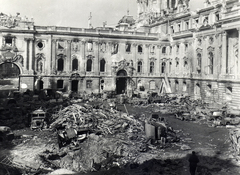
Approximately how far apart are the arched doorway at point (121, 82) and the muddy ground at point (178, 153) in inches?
1023

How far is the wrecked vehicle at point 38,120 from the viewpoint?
77.6 ft

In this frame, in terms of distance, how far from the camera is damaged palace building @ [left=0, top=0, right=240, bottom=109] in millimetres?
36062

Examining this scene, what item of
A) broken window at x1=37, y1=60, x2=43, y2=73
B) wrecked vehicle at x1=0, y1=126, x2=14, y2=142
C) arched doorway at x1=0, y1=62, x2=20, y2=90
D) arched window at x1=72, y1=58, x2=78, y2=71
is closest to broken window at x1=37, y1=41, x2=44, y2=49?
broken window at x1=37, y1=60, x2=43, y2=73

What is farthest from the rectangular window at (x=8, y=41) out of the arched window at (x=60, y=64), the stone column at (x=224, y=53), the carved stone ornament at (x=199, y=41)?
the stone column at (x=224, y=53)

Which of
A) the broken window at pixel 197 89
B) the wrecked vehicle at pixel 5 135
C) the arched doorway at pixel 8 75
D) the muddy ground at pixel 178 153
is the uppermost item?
the arched doorway at pixel 8 75

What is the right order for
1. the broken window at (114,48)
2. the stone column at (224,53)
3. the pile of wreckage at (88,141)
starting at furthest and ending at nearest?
the broken window at (114,48)
the stone column at (224,53)
the pile of wreckage at (88,141)

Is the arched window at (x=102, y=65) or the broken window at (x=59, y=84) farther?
the arched window at (x=102, y=65)

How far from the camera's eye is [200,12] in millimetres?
43844

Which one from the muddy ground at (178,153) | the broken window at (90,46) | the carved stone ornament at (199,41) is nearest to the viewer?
the muddy ground at (178,153)

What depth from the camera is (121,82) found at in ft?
162

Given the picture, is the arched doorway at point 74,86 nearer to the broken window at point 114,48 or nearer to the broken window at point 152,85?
the broken window at point 114,48

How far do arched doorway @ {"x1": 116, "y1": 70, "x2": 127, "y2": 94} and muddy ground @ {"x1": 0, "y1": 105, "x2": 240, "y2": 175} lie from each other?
85.2 ft

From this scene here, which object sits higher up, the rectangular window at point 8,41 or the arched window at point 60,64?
the rectangular window at point 8,41

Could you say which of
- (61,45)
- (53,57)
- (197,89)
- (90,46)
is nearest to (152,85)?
(197,89)
